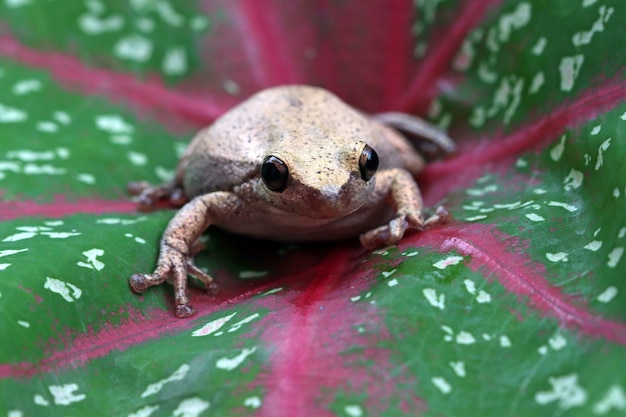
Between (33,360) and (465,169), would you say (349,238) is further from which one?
(33,360)

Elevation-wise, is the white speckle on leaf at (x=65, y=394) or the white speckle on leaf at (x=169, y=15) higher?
the white speckle on leaf at (x=169, y=15)

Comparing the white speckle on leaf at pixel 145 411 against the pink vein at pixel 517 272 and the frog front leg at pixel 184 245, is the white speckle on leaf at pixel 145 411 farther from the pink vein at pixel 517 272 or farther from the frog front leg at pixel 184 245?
the pink vein at pixel 517 272

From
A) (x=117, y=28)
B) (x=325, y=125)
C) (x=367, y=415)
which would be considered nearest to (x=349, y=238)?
(x=325, y=125)

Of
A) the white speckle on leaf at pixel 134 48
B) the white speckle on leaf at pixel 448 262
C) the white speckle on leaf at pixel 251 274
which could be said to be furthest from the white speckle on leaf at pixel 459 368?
the white speckle on leaf at pixel 134 48

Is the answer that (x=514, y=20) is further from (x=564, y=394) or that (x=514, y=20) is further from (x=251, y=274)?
(x=564, y=394)

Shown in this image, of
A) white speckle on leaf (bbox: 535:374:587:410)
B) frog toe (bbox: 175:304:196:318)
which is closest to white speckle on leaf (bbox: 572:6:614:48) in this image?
white speckle on leaf (bbox: 535:374:587:410)

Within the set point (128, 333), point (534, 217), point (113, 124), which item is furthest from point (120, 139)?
point (534, 217)
